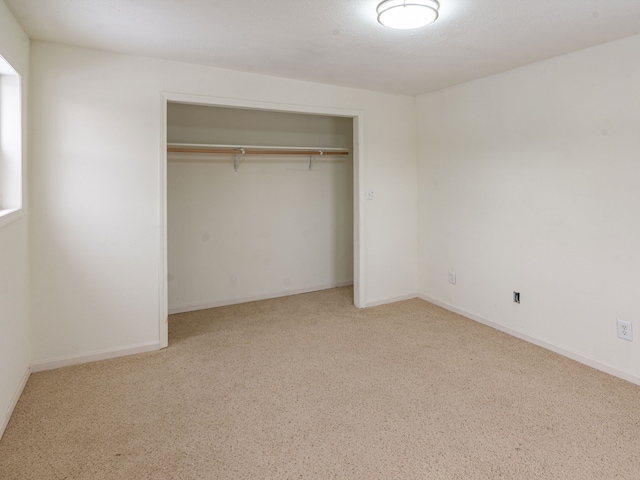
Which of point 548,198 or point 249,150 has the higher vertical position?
point 249,150

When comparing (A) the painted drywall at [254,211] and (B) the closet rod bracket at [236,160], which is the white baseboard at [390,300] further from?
(B) the closet rod bracket at [236,160]

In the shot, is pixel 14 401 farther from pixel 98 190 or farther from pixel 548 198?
pixel 548 198

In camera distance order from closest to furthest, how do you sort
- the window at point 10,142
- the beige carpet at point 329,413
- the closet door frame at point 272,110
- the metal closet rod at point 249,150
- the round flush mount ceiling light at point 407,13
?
the beige carpet at point 329,413, the round flush mount ceiling light at point 407,13, the window at point 10,142, the closet door frame at point 272,110, the metal closet rod at point 249,150

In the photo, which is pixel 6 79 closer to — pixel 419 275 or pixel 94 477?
pixel 94 477

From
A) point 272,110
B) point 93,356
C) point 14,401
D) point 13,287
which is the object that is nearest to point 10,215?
point 13,287

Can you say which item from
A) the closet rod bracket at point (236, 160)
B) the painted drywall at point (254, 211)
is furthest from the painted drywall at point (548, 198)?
the closet rod bracket at point (236, 160)

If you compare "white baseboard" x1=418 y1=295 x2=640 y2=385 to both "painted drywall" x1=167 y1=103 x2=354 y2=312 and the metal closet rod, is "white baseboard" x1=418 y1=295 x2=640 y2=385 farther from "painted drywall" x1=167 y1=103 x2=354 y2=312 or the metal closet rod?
the metal closet rod

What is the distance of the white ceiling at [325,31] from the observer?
2.05m

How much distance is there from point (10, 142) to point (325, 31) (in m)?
2.07

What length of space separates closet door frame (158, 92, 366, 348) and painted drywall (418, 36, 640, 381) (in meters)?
0.83

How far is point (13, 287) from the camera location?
7.34 feet

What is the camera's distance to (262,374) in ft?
8.56

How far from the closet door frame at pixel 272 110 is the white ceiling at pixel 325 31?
29 centimetres

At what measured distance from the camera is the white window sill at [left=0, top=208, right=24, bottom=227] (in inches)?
77.6
